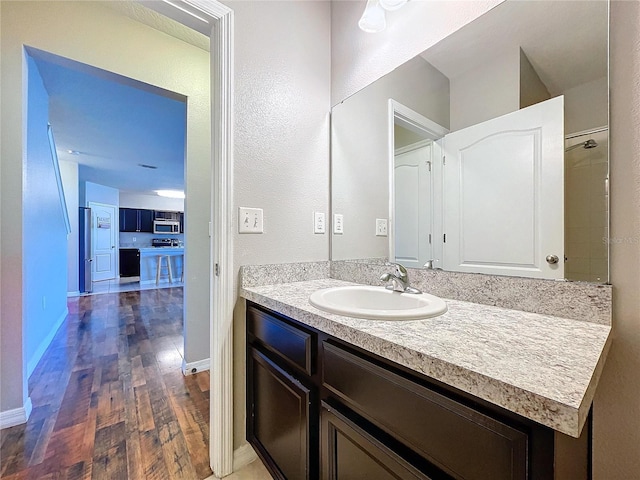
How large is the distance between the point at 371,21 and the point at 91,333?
3947 millimetres

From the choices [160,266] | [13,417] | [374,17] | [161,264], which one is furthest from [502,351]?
[161,264]

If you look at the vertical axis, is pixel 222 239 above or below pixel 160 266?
above

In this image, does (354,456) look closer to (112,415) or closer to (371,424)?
(371,424)

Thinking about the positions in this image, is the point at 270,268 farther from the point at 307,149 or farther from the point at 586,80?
the point at 586,80

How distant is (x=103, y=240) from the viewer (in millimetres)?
6781

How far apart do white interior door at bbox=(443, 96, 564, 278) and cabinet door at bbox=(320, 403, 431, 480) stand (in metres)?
0.71

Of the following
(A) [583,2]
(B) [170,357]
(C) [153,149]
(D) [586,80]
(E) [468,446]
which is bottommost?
(B) [170,357]

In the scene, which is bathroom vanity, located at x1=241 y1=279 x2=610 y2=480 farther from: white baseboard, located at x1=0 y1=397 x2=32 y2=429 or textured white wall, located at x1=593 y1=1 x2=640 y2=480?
white baseboard, located at x1=0 y1=397 x2=32 y2=429

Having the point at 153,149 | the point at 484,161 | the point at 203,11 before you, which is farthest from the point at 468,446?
the point at 153,149

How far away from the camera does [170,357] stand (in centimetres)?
252

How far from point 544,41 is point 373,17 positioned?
71cm

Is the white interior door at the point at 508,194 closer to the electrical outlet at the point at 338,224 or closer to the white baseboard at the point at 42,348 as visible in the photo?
the electrical outlet at the point at 338,224

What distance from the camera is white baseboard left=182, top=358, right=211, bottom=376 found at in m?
2.23

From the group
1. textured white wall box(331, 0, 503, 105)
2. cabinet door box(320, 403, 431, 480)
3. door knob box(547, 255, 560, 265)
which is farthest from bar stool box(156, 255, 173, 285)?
door knob box(547, 255, 560, 265)
